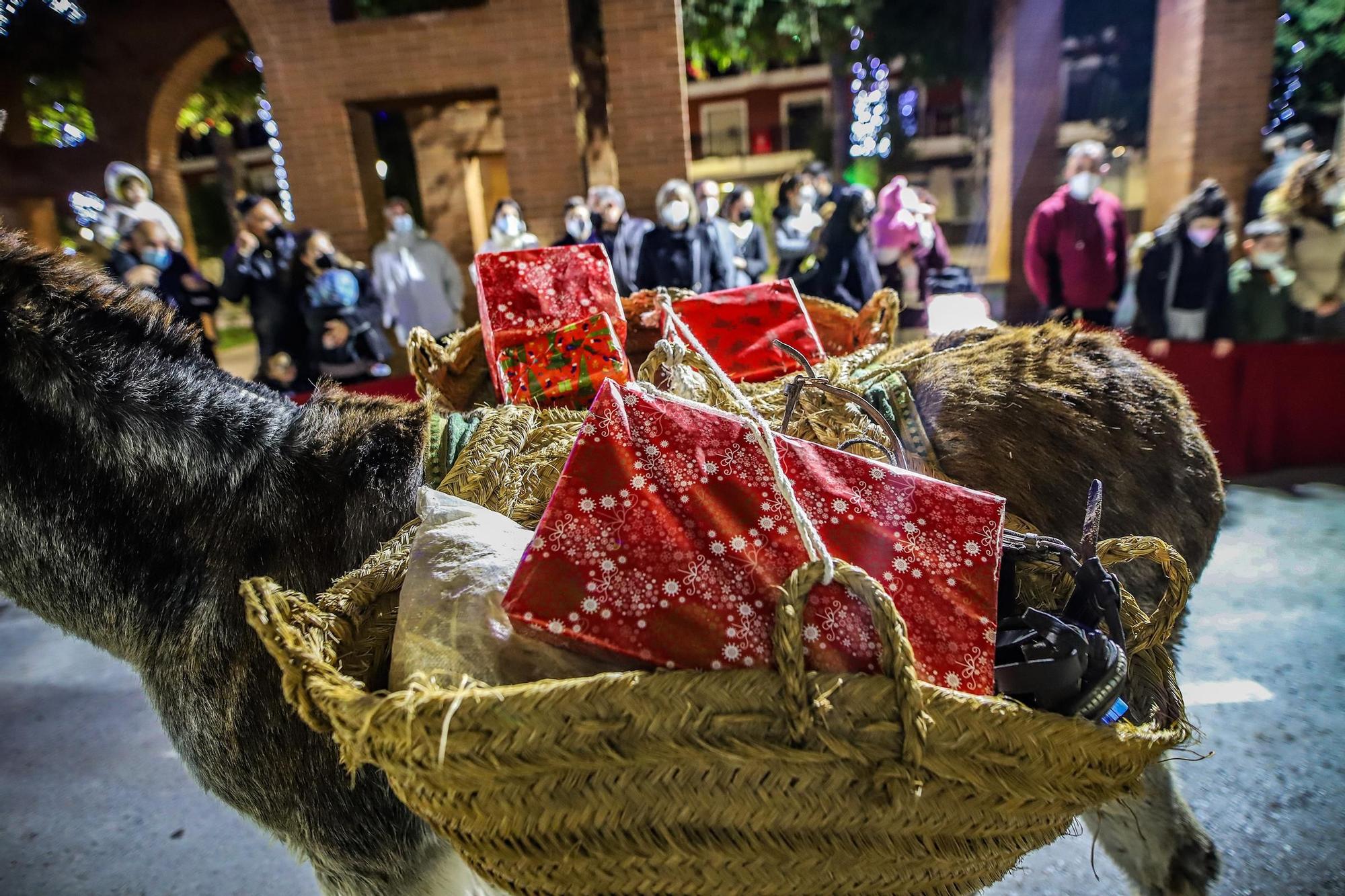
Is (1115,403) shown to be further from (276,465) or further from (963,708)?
(276,465)

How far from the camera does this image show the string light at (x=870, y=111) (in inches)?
585

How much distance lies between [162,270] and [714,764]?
520 centimetres

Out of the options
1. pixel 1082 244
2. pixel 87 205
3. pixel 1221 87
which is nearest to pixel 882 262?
pixel 1082 244

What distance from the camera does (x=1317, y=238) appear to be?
4.72 meters

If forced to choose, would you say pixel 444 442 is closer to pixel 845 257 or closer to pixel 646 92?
pixel 845 257

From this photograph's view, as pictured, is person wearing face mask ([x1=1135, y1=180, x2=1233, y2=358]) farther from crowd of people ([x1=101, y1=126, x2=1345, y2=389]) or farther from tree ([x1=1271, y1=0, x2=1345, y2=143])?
tree ([x1=1271, y1=0, x2=1345, y2=143])

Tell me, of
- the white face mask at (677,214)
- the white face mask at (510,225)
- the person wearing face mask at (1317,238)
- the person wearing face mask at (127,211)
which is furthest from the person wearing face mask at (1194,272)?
the person wearing face mask at (127,211)

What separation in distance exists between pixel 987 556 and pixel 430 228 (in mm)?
9048

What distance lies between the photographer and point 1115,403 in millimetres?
1616

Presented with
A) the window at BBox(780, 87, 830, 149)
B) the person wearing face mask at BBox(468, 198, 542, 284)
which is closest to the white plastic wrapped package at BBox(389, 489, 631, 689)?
the person wearing face mask at BBox(468, 198, 542, 284)

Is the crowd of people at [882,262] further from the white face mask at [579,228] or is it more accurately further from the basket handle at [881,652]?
the basket handle at [881,652]

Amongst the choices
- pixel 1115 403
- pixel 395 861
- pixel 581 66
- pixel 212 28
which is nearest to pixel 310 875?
pixel 395 861

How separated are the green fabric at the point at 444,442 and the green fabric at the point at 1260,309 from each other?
538 cm

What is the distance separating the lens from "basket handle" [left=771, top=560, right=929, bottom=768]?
81 cm
